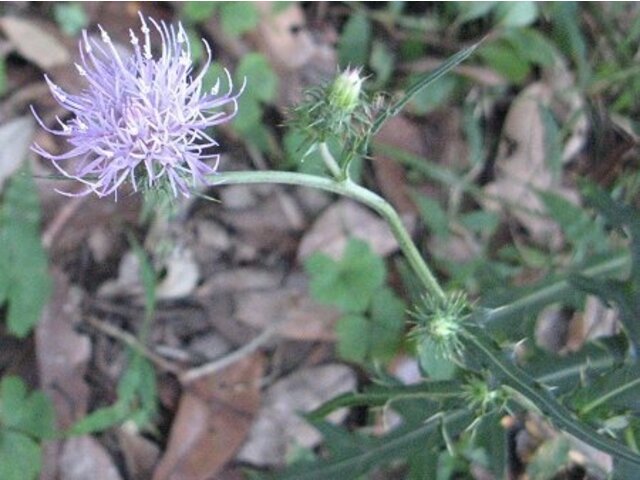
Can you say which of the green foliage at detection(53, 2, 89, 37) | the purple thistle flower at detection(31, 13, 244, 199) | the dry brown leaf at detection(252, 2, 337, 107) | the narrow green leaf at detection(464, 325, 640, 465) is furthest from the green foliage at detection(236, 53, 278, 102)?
the narrow green leaf at detection(464, 325, 640, 465)

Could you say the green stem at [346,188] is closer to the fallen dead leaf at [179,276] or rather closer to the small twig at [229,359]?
the small twig at [229,359]

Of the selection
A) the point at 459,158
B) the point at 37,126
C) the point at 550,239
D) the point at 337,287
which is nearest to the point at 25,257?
A: the point at 37,126

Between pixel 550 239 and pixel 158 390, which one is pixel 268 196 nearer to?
pixel 158 390

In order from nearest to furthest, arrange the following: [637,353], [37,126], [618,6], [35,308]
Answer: [637,353] → [35,308] → [37,126] → [618,6]

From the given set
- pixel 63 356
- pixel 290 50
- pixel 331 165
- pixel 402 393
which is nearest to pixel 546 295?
pixel 402 393

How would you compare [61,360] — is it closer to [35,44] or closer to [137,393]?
[137,393]

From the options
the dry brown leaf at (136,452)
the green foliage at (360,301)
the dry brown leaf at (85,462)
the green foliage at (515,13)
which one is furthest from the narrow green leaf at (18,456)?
the green foliage at (515,13)
